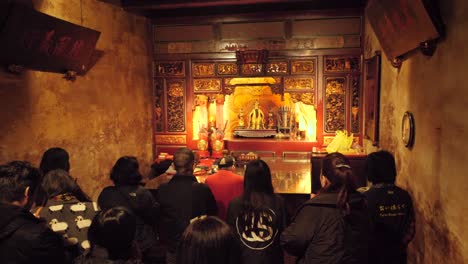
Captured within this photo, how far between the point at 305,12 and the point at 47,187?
5916 mm

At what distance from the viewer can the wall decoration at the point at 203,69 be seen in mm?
7457

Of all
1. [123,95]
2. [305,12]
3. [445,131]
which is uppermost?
[305,12]

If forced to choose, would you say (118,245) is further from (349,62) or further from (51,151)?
(349,62)

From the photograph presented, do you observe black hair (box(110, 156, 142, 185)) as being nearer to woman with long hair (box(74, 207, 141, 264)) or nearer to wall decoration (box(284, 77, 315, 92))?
woman with long hair (box(74, 207, 141, 264))

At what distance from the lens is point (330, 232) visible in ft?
6.50

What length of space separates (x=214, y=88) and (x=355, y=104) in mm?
2798

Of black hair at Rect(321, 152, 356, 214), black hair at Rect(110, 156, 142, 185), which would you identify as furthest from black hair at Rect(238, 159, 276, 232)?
black hair at Rect(110, 156, 142, 185)

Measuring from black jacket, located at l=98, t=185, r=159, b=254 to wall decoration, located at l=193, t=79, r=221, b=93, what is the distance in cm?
502

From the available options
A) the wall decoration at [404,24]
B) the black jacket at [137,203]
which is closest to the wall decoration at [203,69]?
the wall decoration at [404,24]

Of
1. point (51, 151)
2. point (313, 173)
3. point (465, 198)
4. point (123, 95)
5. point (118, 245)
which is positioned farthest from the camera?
point (123, 95)

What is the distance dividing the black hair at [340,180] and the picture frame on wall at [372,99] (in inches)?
138

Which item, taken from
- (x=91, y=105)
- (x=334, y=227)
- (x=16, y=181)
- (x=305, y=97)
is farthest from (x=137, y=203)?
(x=305, y=97)

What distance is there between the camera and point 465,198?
222cm

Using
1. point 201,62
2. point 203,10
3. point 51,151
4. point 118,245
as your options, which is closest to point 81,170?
point 51,151
